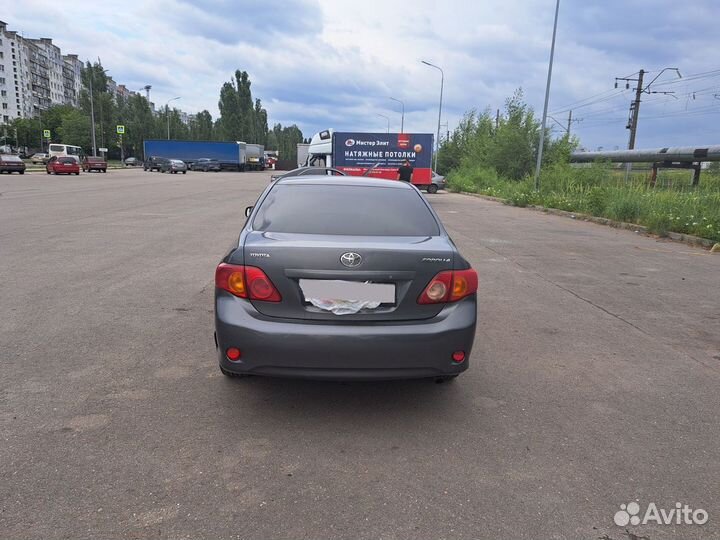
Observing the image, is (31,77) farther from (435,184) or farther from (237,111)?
(435,184)

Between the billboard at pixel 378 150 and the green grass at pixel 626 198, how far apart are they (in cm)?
516

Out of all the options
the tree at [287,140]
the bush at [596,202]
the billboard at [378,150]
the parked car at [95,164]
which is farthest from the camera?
the tree at [287,140]

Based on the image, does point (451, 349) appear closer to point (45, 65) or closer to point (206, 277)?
point (206, 277)

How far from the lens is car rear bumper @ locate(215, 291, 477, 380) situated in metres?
3.08

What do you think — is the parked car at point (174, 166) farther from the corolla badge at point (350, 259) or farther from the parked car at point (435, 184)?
the corolla badge at point (350, 259)

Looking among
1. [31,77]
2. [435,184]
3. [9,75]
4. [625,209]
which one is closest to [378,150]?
[625,209]

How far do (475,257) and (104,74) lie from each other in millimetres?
78802

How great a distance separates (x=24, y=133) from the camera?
90750mm

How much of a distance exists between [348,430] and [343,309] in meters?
0.75

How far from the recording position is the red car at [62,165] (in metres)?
41.8

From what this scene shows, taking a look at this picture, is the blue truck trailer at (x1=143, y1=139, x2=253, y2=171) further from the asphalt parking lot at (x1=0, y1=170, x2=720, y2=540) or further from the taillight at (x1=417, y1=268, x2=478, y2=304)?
the taillight at (x1=417, y1=268, x2=478, y2=304)

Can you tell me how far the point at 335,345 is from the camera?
3074 millimetres

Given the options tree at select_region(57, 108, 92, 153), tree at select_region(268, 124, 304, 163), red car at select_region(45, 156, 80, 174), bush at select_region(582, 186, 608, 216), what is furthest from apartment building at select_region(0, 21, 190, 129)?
bush at select_region(582, 186, 608, 216)

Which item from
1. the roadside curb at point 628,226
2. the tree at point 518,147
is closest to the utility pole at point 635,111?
the tree at point 518,147
